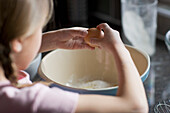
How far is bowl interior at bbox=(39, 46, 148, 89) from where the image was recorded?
Result: 0.75m

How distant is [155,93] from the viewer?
2.96ft

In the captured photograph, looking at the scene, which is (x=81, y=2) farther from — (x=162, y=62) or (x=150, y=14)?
(x=162, y=62)

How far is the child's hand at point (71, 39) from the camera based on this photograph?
2.27 ft

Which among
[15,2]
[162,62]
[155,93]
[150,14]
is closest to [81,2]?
[150,14]

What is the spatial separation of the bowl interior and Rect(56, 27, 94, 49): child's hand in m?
0.05

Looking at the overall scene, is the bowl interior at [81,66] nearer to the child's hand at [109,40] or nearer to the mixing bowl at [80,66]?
the mixing bowl at [80,66]

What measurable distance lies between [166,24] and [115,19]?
1.20 feet

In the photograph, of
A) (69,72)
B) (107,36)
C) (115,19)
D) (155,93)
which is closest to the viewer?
(107,36)

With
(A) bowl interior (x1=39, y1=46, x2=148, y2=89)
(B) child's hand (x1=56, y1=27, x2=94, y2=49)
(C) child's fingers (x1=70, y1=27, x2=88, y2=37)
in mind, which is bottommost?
(A) bowl interior (x1=39, y1=46, x2=148, y2=89)

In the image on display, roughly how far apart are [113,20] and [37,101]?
121cm

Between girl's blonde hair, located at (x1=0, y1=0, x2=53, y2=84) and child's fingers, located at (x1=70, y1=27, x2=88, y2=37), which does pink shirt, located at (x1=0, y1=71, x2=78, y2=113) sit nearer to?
girl's blonde hair, located at (x1=0, y1=0, x2=53, y2=84)

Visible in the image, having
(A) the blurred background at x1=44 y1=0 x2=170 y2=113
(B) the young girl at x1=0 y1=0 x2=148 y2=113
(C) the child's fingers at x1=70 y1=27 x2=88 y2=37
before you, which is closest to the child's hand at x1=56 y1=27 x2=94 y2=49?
(C) the child's fingers at x1=70 y1=27 x2=88 y2=37

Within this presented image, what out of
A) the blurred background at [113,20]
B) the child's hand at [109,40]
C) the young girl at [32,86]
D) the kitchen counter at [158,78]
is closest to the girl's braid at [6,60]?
the young girl at [32,86]

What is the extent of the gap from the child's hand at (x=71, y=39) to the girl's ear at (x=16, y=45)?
250 millimetres
